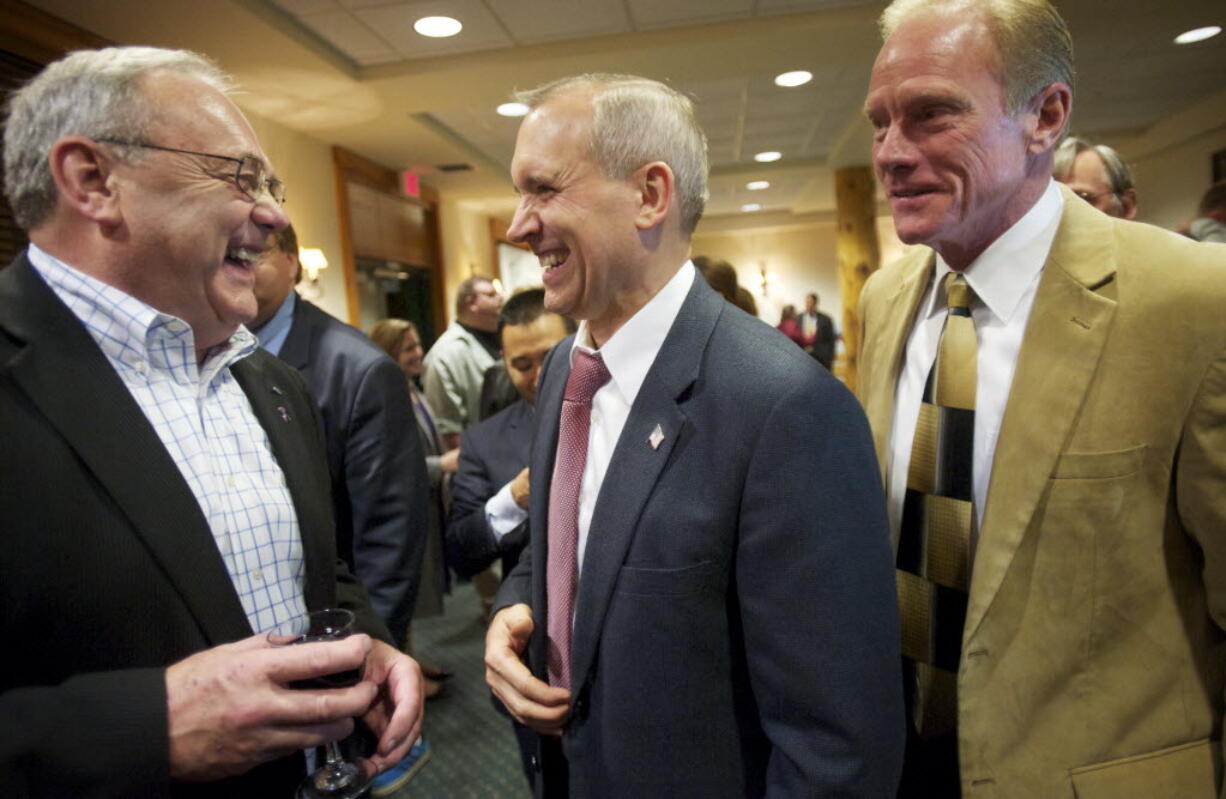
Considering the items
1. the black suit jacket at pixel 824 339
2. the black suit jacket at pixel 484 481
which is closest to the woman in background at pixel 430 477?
the black suit jacket at pixel 484 481

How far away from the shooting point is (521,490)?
2.10 meters

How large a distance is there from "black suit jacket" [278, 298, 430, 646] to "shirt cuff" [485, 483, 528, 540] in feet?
0.88

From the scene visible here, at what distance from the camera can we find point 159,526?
98 cm

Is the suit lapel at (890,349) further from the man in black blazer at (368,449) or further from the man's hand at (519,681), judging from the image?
the man in black blazer at (368,449)

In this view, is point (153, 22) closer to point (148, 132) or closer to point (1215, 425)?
point (148, 132)

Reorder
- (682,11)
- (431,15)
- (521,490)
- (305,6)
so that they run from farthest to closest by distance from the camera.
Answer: (682,11) < (431,15) < (305,6) < (521,490)

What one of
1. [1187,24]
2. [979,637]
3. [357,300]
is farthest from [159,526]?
[1187,24]

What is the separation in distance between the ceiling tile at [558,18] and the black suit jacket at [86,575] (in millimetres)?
3655

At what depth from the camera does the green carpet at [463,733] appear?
270 centimetres

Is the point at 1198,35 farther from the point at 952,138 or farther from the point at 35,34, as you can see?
the point at 35,34

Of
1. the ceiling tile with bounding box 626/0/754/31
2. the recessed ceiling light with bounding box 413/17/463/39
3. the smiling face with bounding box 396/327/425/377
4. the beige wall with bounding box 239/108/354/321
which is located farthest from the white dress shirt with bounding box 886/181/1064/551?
the beige wall with bounding box 239/108/354/321

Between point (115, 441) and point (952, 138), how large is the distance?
52.2 inches

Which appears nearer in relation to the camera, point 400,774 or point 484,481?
point 484,481

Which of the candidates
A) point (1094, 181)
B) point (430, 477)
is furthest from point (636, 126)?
point (430, 477)
